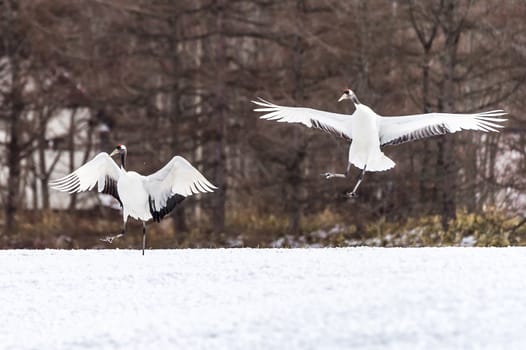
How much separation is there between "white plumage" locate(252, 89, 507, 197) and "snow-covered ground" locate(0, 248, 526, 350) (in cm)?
111

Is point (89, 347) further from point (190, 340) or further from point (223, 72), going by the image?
point (223, 72)

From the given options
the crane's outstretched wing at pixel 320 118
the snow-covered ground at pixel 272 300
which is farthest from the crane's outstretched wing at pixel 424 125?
the snow-covered ground at pixel 272 300

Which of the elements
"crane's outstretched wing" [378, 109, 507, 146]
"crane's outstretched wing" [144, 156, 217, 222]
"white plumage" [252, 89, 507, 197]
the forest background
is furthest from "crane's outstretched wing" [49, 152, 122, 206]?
the forest background

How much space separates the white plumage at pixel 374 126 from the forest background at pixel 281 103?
7.39m

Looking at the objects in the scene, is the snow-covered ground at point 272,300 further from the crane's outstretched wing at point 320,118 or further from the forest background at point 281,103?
the forest background at point 281,103

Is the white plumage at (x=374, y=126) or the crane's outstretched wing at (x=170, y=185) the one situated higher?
the white plumage at (x=374, y=126)

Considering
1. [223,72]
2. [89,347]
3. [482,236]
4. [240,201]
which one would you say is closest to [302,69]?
[223,72]

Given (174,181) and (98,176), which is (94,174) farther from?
(174,181)

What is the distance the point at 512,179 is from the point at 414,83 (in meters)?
3.39

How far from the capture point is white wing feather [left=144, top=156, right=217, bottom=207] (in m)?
12.7

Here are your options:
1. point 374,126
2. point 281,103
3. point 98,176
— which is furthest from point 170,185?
point 281,103

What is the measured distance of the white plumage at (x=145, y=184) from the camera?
12.8 metres

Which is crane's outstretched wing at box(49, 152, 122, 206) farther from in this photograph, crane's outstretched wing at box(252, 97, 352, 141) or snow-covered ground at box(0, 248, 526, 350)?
crane's outstretched wing at box(252, 97, 352, 141)

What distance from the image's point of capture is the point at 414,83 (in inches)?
910
